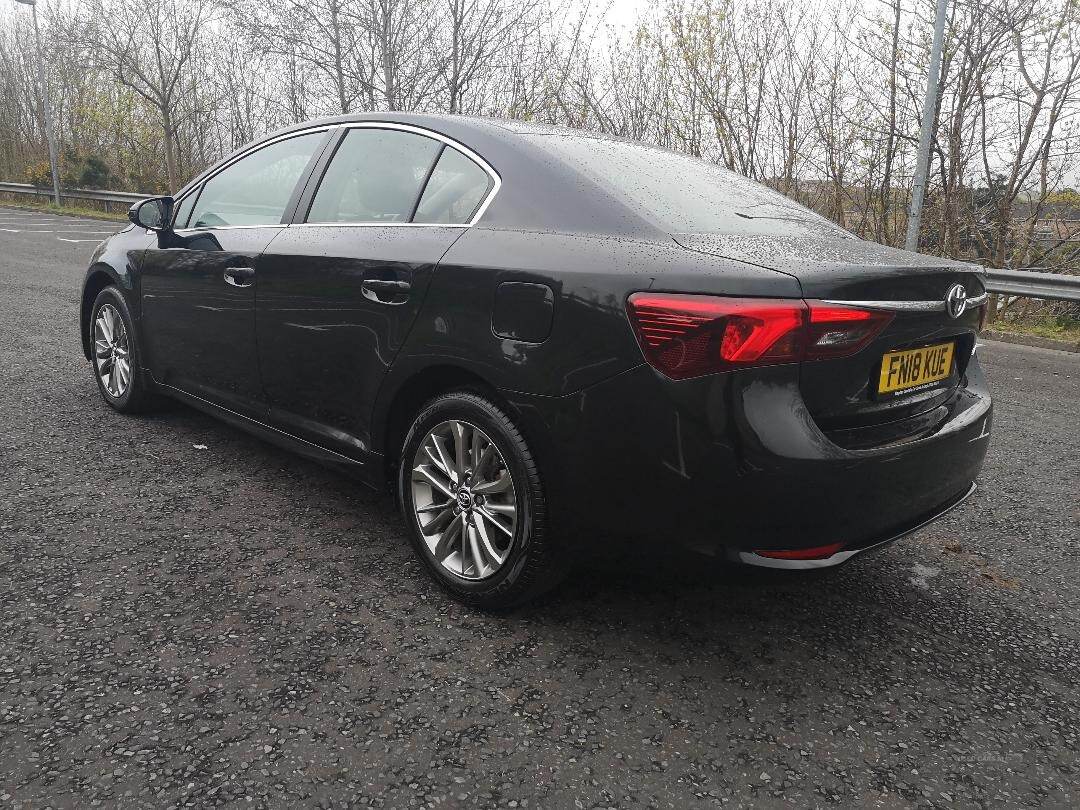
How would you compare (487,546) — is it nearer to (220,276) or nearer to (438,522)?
(438,522)

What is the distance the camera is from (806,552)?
213 centimetres

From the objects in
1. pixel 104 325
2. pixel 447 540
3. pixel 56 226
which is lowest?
pixel 447 540

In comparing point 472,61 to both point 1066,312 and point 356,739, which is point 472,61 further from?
point 356,739

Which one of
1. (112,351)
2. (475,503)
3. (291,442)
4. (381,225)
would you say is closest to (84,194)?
(112,351)

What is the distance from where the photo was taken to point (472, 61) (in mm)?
19516

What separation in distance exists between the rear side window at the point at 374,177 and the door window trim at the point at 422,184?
0.02 m

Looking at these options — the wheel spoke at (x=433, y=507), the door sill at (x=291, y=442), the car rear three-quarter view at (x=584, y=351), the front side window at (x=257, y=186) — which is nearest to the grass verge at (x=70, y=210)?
the front side window at (x=257, y=186)

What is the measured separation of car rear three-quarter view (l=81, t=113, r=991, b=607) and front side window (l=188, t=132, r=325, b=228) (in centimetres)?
3

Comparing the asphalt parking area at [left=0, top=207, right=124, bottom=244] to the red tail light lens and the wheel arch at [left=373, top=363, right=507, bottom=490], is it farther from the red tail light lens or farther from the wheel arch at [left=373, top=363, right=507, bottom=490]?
the red tail light lens

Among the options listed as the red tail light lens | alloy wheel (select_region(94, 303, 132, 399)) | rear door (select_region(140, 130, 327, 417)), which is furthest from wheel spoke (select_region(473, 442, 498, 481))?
alloy wheel (select_region(94, 303, 132, 399))

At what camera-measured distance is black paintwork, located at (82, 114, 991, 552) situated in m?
2.06

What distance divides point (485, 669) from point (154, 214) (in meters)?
2.99

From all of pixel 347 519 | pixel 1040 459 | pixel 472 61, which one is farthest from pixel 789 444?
pixel 472 61

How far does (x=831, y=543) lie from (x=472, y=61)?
19.4m
